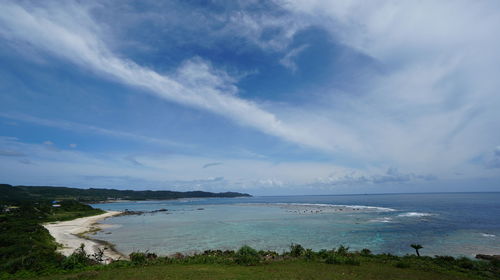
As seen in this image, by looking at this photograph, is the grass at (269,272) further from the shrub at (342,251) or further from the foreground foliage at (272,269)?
the shrub at (342,251)

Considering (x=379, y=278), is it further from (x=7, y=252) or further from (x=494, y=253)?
(x=7, y=252)

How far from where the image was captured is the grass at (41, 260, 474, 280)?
14.9 m

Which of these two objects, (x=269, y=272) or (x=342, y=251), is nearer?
(x=269, y=272)

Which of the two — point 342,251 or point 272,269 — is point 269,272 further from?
point 342,251

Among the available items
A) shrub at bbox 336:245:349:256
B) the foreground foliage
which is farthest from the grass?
shrub at bbox 336:245:349:256

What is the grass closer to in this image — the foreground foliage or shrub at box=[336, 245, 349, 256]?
the foreground foliage

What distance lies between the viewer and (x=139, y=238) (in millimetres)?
41250

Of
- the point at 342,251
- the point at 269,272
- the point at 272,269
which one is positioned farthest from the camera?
the point at 342,251

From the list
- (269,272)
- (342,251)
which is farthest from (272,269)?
(342,251)

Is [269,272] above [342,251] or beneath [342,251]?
above

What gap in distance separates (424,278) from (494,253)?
22.2m

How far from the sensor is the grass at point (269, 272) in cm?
1494

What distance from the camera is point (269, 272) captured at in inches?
626

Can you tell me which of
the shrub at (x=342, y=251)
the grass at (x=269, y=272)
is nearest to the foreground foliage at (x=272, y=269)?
the grass at (x=269, y=272)
